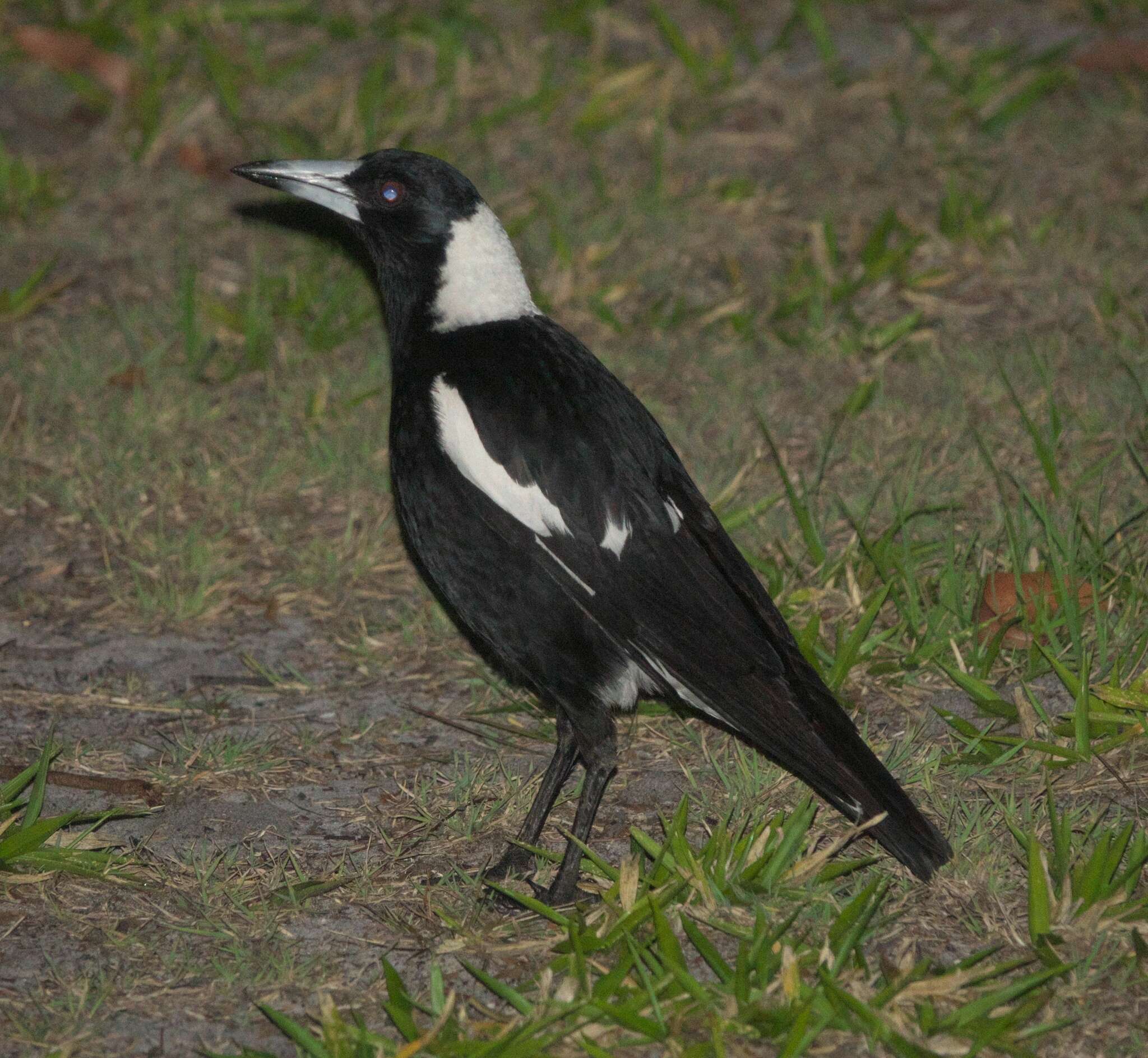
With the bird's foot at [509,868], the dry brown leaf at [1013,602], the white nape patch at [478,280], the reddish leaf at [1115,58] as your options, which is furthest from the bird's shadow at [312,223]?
the reddish leaf at [1115,58]

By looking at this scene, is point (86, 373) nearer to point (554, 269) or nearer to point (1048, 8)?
point (554, 269)

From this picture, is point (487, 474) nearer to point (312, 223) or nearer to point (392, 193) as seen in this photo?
point (392, 193)

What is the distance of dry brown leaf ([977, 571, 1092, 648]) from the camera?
293 cm

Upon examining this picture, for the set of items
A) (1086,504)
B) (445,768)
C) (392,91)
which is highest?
(392,91)

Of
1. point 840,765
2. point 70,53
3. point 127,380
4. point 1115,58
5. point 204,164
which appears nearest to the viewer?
point 840,765

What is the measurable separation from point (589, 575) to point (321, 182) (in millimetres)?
1213

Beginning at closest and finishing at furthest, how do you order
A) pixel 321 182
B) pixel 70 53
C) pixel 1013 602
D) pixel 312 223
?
1. pixel 1013 602
2. pixel 321 182
3. pixel 312 223
4. pixel 70 53

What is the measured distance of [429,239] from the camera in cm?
306

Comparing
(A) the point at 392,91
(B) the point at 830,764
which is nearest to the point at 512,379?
(B) the point at 830,764

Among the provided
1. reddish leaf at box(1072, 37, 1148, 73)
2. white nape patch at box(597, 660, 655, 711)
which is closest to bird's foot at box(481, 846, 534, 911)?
white nape patch at box(597, 660, 655, 711)

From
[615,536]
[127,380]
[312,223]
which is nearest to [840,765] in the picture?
[615,536]

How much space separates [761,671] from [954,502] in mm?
1002

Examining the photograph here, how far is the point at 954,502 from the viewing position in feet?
10.8

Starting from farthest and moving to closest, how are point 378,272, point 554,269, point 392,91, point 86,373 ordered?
point 392,91 → point 554,269 → point 86,373 → point 378,272
